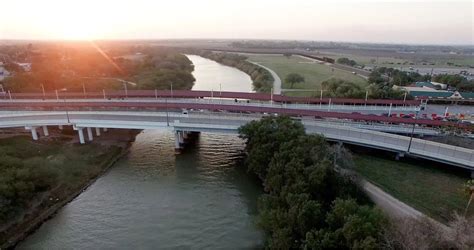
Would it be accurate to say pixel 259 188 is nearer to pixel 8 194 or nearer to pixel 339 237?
pixel 339 237

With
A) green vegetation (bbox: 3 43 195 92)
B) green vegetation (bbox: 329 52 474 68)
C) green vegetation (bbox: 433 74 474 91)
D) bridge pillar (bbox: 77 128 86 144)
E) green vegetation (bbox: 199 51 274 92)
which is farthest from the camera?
green vegetation (bbox: 329 52 474 68)

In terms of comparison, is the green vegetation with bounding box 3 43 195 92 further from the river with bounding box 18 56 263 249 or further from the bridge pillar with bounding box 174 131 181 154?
the river with bounding box 18 56 263 249

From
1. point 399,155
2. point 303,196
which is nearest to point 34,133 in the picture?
point 303,196

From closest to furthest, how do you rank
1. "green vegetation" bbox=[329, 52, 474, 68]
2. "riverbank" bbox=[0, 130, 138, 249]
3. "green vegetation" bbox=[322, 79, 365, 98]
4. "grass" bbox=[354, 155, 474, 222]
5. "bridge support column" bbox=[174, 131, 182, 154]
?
1. "grass" bbox=[354, 155, 474, 222]
2. "riverbank" bbox=[0, 130, 138, 249]
3. "bridge support column" bbox=[174, 131, 182, 154]
4. "green vegetation" bbox=[322, 79, 365, 98]
5. "green vegetation" bbox=[329, 52, 474, 68]

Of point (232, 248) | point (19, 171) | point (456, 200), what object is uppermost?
point (19, 171)

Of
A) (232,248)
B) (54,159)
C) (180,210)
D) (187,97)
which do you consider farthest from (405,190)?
(187,97)

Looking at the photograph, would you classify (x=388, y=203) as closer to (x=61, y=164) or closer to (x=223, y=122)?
(x=223, y=122)

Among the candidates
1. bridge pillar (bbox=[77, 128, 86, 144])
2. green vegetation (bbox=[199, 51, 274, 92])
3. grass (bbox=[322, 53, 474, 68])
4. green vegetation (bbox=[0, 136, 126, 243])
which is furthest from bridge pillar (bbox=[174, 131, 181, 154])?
grass (bbox=[322, 53, 474, 68])

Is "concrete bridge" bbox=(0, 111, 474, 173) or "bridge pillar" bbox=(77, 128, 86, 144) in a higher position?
"concrete bridge" bbox=(0, 111, 474, 173)

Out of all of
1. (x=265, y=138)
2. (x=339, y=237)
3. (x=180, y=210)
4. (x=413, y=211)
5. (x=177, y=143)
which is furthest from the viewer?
(x=177, y=143)
